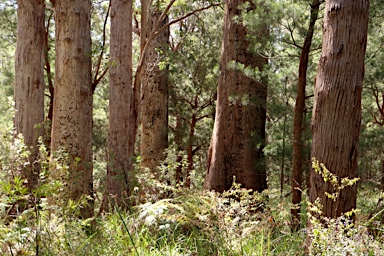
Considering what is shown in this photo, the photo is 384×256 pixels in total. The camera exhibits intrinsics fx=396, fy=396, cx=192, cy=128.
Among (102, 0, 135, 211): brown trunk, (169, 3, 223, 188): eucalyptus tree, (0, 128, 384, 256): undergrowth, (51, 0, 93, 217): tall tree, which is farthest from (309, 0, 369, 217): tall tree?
(169, 3, 223, 188): eucalyptus tree

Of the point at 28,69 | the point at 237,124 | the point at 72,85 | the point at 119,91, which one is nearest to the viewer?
the point at 72,85

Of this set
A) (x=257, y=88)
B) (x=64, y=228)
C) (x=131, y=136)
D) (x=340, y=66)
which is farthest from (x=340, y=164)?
(x=131, y=136)

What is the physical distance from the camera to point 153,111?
9.79 m

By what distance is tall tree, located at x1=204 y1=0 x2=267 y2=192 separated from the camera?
624 centimetres

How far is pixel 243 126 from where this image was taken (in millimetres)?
6312

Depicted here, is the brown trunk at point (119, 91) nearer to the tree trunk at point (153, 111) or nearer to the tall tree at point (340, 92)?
the tree trunk at point (153, 111)

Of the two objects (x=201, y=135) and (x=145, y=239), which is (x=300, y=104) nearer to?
(x=145, y=239)

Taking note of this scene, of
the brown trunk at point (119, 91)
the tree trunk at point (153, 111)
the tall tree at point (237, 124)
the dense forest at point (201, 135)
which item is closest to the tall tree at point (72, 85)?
the dense forest at point (201, 135)

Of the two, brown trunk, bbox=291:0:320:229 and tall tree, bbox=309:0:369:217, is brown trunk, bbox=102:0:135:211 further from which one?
tall tree, bbox=309:0:369:217

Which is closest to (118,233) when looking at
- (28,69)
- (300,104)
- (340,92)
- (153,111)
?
(340,92)

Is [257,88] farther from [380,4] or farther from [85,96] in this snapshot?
[85,96]

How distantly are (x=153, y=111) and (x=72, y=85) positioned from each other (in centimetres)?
456

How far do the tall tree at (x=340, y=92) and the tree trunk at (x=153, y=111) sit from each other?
644cm

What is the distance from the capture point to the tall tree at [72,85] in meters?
5.28
